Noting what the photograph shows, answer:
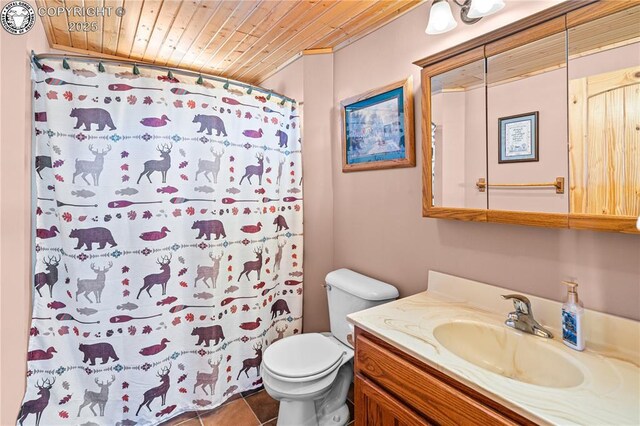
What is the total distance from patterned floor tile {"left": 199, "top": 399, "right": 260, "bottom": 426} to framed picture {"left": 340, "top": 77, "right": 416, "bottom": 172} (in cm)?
162

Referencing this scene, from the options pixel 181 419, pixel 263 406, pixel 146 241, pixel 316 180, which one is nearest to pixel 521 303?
pixel 316 180

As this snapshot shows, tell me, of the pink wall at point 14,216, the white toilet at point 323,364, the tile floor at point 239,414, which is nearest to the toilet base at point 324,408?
the white toilet at point 323,364

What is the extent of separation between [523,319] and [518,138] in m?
0.68

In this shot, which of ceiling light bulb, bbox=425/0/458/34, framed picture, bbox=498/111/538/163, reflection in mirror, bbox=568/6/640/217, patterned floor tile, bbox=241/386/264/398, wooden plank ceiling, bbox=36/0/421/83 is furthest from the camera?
patterned floor tile, bbox=241/386/264/398

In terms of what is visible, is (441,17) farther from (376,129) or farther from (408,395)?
(408,395)

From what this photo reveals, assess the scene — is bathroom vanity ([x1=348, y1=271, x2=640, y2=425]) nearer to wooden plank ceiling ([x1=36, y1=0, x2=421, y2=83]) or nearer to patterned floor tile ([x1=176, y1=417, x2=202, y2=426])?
patterned floor tile ([x1=176, y1=417, x2=202, y2=426])

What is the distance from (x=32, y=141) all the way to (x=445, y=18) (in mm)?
1973

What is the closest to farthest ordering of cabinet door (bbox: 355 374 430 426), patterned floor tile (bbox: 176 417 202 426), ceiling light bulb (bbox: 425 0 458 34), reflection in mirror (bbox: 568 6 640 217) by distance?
reflection in mirror (bbox: 568 6 640 217) → cabinet door (bbox: 355 374 430 426) → ceiling light bulb (bbox: 425 0 458 34) → patterned floor tile (bbox: 176 417 202 426)

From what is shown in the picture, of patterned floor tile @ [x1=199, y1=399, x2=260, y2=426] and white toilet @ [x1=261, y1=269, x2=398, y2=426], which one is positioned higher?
white toilet @ [x1=261, y1=269, x2=398, y2=426]

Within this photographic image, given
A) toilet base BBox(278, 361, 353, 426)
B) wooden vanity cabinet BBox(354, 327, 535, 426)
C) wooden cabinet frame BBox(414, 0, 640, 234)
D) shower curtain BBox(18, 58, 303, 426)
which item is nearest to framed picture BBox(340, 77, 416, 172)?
wooden cabinet frame BBox(414, 0, 640, 234)

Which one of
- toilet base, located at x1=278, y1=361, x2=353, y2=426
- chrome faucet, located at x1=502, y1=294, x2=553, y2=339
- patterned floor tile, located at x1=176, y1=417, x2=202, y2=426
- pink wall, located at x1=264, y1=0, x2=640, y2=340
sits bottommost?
patterned floor tile, located at x1=176, y1=417, x2=202, y2=426

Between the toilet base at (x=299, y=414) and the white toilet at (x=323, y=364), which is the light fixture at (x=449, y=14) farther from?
the toilet base at (x=299, y=414)

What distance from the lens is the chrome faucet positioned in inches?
42.6

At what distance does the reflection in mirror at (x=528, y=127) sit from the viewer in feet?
3.51
